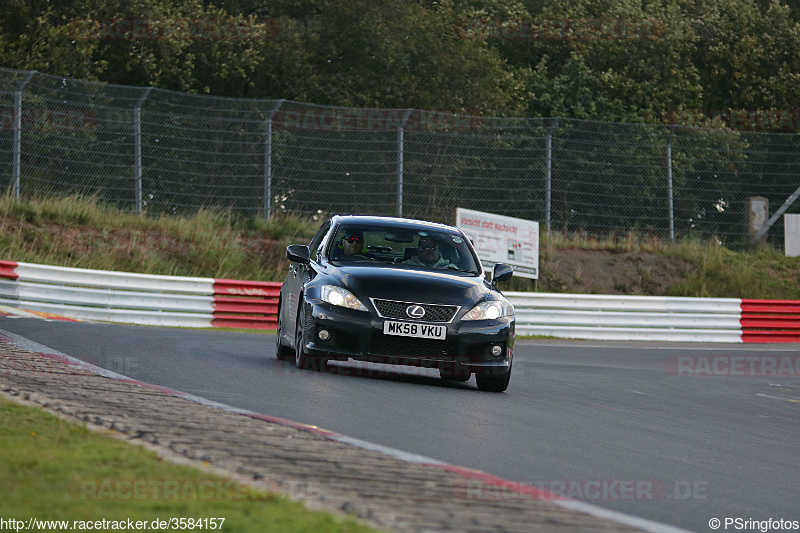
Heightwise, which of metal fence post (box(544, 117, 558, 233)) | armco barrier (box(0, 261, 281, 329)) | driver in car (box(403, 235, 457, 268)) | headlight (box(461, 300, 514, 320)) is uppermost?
metal fence post (box(544, 117, 558, 233))

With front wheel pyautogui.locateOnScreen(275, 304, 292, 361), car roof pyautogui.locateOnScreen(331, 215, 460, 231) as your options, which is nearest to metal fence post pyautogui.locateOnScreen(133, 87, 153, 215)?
front wheel pyautogui.locateOnScreen(275, 304, 292, 361)

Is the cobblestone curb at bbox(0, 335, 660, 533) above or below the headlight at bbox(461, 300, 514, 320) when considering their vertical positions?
below

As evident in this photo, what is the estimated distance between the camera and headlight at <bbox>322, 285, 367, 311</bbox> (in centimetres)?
1080

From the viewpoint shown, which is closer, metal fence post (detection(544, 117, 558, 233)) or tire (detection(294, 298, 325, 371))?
tire (detection(294, 298, 325, 371))

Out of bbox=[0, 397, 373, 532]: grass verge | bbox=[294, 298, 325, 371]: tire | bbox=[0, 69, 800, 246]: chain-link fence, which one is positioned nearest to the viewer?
bbox=[0, 397, 373, 532]: grass verge

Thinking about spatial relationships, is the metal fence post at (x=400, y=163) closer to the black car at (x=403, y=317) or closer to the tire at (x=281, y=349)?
the tire at (x=281, y=349)

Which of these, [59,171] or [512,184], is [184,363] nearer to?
[59,171]

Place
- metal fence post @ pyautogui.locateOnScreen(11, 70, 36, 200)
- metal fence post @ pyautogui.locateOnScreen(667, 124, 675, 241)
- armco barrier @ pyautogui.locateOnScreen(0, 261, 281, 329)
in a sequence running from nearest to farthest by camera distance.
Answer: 1. armco barrier @ pyautogui.locateOnScreen(0, 261, 281, 329)
2. metal fence post @ pyautogui.locateOnScreen(11, 70, 36, 200)
3. metal fence post @ pyautogui.locateOnScreen(667, 124, 675, 241)

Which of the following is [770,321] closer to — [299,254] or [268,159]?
[268,159]

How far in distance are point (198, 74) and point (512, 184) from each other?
12207mm

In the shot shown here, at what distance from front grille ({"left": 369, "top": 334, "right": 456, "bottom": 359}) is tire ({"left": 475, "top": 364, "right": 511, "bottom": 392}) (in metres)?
0.59

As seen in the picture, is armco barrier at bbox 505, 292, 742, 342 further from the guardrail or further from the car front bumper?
the car front bumper

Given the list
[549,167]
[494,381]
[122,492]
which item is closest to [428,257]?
[494,381]

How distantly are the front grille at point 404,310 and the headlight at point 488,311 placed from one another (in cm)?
18
